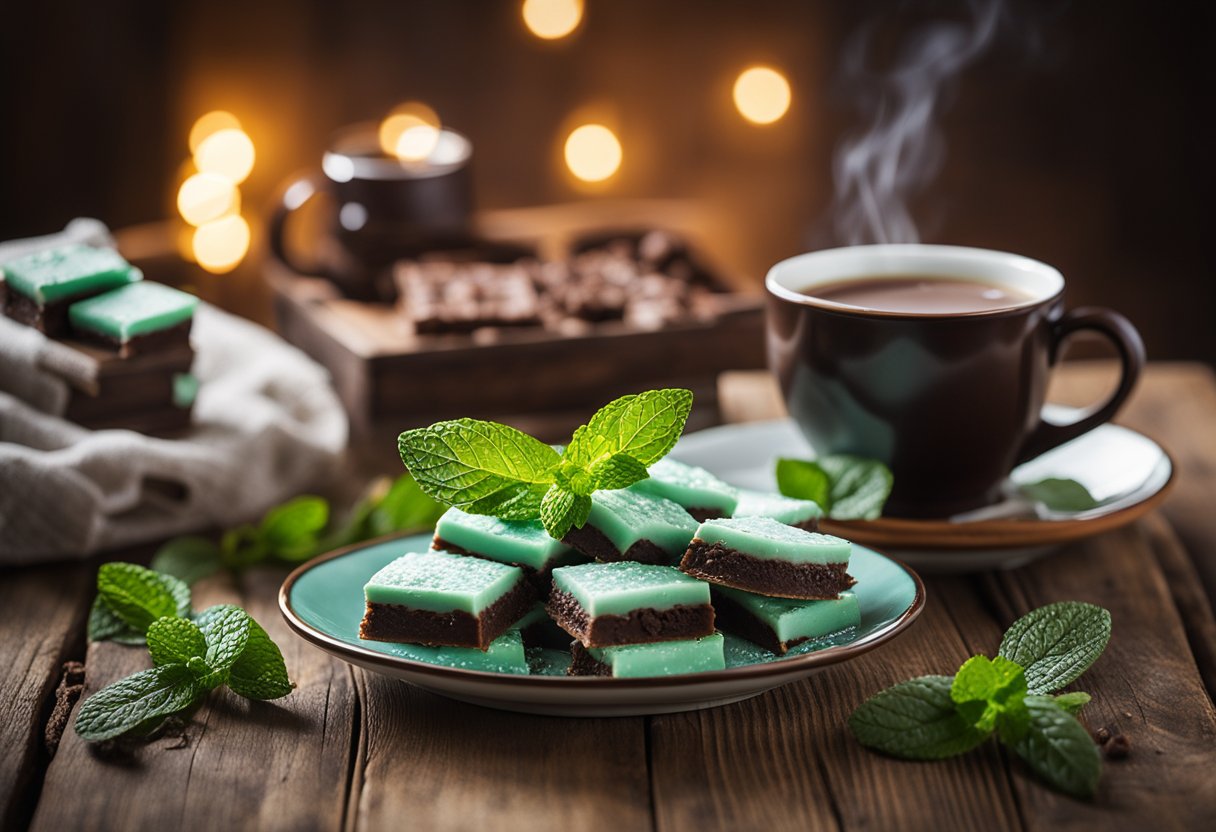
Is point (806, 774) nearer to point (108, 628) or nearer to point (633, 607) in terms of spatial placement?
point (633, 607)

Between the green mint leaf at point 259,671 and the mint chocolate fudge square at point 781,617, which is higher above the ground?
the mint chocolate fudge square at point 781,617

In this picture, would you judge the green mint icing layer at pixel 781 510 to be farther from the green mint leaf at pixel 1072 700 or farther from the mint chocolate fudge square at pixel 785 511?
the green mint leaf at pixel 1072 700

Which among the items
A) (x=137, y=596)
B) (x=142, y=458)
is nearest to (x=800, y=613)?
(x=137, y=596)

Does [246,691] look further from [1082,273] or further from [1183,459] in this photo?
[1082,273]

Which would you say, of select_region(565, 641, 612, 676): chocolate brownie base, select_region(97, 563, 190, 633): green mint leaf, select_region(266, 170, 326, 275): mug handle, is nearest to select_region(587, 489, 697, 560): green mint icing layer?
select_region(565, 641, 612, 676): chocolate brownie base

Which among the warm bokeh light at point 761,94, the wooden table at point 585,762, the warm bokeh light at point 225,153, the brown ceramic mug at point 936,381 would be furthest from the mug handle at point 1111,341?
the warm bokeh light at point 225,153

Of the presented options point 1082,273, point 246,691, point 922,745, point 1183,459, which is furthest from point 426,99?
point 922,745

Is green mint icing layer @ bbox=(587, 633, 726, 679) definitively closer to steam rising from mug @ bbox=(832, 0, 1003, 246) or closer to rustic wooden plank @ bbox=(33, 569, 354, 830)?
rustic wooden plank @ bbox=(33, 569, 354, 830)
